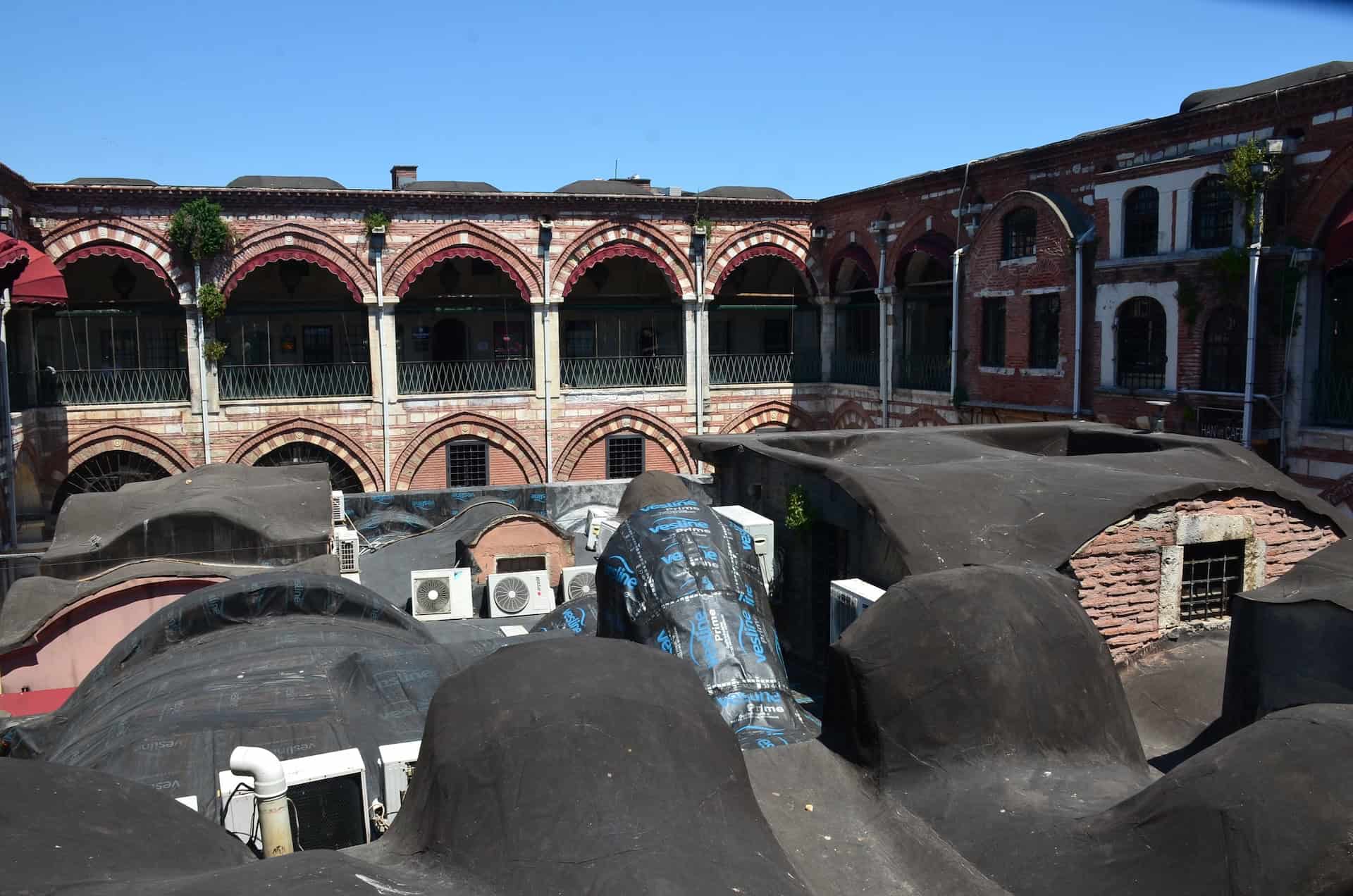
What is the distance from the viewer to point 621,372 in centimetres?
2583

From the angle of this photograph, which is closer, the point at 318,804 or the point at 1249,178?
the point at 318,804

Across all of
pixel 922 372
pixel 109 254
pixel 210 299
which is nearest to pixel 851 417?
pixel 922 372

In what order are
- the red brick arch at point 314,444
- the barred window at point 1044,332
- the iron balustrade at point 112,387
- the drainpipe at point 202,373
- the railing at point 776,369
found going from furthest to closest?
the railing at point 776,369 < the red brick arch at point 314,444 < the drainpipe at point 202,373 < the iron balustrade at point 112,387 < the barred window at point 1044,332

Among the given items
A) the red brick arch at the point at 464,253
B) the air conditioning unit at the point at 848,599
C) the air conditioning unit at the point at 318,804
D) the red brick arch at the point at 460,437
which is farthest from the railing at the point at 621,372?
the air conditioning unit at the point at 318,804

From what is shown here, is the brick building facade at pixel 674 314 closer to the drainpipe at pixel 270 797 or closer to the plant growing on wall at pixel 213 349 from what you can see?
the plant growing on wall at pixel 213 349

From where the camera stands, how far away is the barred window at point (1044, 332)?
19.1 m

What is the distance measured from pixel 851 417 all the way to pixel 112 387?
1649 cm

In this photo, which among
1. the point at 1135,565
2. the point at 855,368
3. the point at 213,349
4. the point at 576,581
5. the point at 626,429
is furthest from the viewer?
the point at 855,368

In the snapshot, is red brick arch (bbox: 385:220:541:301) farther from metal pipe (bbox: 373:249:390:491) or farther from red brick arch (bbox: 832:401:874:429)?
red brick arch (bbox: 832:401:874:429)

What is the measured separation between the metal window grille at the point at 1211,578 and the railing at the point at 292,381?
19.1 m

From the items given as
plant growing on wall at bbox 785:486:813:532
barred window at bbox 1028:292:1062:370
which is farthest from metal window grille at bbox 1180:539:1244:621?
barred window at bbox 1028:292:1062:370

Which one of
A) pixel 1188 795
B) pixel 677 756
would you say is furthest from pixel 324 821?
pixel 1188 795

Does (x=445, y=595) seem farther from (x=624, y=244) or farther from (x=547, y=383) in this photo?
(x=624, y=244)

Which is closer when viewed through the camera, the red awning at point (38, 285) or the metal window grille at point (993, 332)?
the red awning at point (38, 285)
